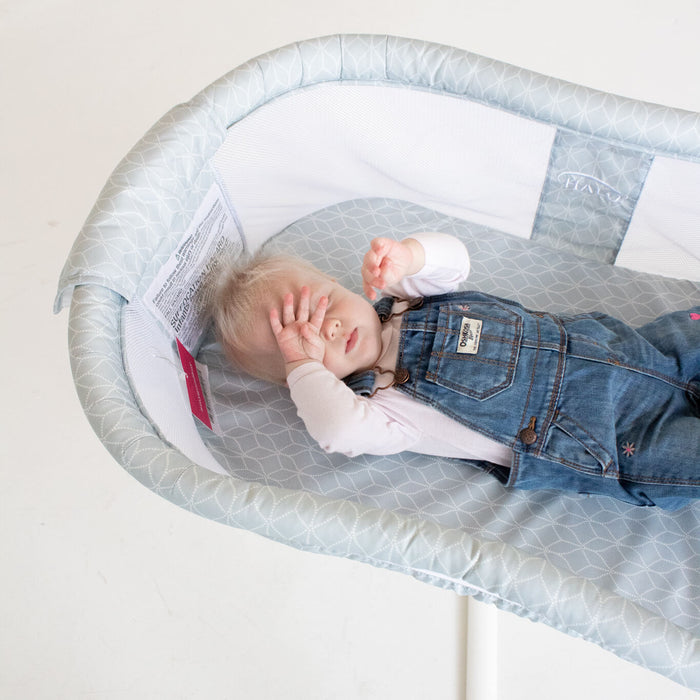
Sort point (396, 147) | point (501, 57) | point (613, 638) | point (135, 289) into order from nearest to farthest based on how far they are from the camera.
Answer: point (613, 638) < point (135, 289) < point (396, 147) < point (501, 57)

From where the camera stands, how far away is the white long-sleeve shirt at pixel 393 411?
976mm

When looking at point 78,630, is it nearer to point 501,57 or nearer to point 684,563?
point 684,563

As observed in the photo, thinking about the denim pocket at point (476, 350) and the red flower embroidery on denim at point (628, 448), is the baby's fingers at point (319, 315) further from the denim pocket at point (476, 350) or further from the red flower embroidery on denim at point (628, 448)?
the red flower embroidery on denim at point (628, 448)

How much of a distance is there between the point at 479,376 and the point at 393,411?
13 centimetres

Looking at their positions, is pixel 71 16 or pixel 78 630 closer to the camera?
pixel 78 630

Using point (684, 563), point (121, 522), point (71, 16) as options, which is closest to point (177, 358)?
point (121, 522)

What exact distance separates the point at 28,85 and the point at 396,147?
1.13 meters

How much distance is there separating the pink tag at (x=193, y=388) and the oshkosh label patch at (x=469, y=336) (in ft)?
1.25

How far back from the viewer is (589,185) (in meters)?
1.15

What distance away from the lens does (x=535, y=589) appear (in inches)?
29.7

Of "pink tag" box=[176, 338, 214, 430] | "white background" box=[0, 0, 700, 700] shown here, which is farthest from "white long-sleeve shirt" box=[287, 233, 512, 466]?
"white background" box=[0, 0, 700, 700]

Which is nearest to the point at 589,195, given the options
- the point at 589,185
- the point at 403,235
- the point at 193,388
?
the point at 589,185

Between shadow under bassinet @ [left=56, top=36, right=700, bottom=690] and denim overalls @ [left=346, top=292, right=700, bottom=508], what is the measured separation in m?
0.07

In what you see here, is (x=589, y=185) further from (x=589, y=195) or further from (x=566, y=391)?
(x=566, y=391)
